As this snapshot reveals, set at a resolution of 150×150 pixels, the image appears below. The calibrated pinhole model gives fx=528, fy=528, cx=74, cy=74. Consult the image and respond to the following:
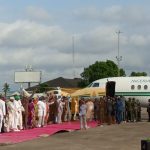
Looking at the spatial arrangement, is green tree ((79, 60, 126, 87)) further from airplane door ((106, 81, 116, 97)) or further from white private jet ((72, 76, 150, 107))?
airplane door ((106, 81, 116, 97))

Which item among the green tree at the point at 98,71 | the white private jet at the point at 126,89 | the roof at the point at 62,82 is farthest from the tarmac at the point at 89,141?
the roof at the point at 62,82

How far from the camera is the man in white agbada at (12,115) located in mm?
22688

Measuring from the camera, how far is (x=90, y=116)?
96.7ft

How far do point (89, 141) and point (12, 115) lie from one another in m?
5.20

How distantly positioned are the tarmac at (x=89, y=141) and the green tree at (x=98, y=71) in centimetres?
6650

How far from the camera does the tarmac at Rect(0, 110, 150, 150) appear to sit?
1681 centimetres

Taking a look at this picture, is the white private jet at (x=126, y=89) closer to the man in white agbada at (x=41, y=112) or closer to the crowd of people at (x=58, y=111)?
the crowd of people at (x=58, y=111)

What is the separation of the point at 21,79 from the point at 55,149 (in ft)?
81.7

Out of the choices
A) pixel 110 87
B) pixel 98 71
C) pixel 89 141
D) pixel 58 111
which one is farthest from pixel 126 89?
pixel 98 71

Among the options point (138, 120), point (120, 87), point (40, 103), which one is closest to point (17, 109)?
point (40, 103)

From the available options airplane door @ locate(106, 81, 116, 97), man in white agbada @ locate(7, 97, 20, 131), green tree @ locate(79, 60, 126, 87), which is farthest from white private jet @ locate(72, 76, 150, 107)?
green tree @ locate(79, 60, 126, 87)

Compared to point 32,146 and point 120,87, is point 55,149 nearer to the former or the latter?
point 32,146

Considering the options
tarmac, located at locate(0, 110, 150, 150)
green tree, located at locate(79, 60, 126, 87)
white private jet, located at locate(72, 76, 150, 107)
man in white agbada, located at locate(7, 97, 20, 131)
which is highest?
green tree, located at locate(79, 60, 126, 87)

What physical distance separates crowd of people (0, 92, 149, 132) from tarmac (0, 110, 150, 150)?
2357 mm
